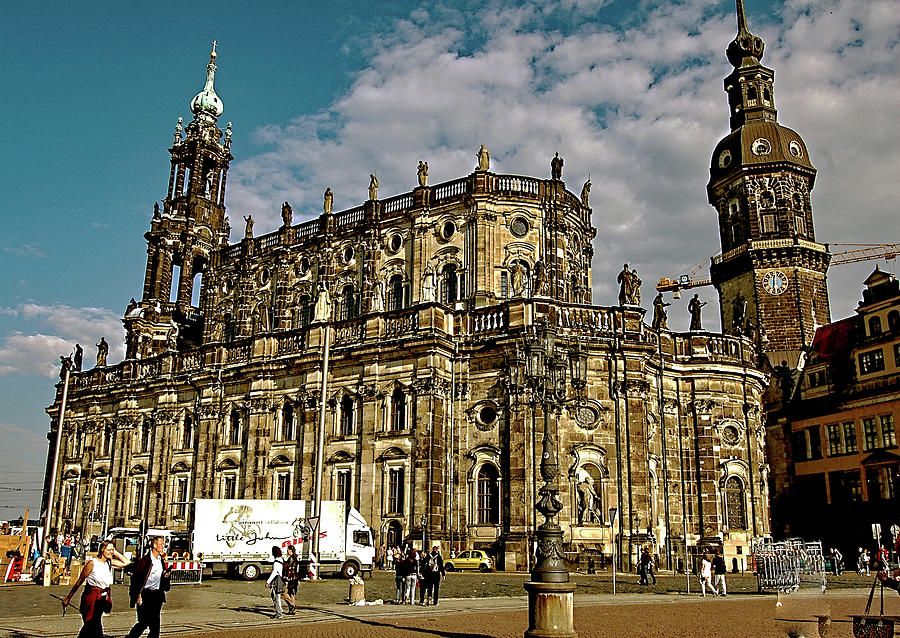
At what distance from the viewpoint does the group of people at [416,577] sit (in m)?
23.8

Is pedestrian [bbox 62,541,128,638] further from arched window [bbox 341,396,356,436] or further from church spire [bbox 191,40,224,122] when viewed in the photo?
church spire [bbox 191,40,224,122]

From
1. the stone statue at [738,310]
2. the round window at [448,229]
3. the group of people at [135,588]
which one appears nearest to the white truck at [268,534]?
the round window at [448,229]

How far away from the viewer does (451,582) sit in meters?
32.7

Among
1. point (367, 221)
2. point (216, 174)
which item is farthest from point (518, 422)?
point (216, 174)

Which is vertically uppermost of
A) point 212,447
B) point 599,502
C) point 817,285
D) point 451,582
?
point 817,285

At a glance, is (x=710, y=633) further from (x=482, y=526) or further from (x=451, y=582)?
(x=482, y=526)

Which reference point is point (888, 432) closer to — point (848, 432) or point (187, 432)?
point (848, 432)

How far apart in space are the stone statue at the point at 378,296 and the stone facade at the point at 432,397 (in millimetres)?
96

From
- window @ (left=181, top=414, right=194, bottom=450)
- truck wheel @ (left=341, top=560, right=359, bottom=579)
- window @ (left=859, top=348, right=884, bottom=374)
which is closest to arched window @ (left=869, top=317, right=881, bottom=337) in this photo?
window @ (left=859, top=348, right=884, bottom=374)

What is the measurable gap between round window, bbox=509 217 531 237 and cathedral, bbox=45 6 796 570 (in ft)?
0.28

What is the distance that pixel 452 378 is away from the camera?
140 ft

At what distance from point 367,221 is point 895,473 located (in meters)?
35.9

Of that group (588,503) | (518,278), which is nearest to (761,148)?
(518,278)

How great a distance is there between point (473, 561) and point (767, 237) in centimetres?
3630
